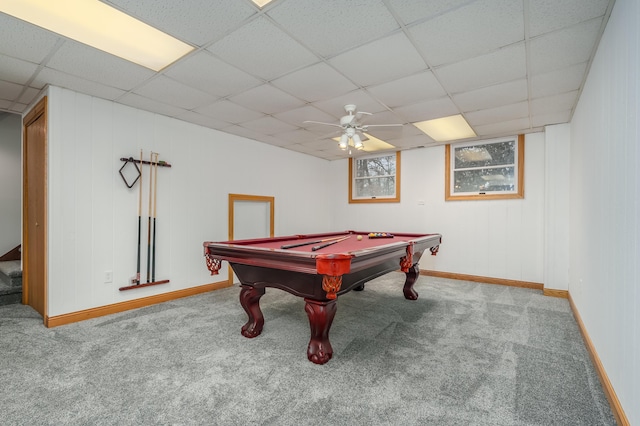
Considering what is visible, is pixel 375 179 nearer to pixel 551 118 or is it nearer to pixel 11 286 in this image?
pixel 551 118

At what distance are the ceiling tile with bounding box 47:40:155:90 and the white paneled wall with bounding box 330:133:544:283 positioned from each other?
4.51 metres

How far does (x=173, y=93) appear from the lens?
10.6 ft

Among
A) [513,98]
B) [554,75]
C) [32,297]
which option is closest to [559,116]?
[513,98]

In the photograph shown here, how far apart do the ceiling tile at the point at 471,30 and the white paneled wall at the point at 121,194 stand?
3.27 m

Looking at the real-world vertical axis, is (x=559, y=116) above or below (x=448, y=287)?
above

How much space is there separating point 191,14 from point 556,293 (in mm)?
5202

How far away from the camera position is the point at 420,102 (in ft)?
11.1

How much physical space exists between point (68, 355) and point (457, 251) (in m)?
5.26

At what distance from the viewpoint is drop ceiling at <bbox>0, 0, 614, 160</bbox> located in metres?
1.92

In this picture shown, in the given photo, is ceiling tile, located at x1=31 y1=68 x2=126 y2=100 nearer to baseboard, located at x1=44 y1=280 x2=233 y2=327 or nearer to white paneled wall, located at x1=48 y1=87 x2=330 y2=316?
white paneled wall, located at x1=48 y1=87 x2=330 y2=316

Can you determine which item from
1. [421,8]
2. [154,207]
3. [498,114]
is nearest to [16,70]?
[154,207]

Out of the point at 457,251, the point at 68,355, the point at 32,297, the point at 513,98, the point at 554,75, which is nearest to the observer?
the point at 68,355

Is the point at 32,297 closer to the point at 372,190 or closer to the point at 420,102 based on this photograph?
the point at 420,102

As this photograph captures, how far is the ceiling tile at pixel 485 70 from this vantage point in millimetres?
2412
